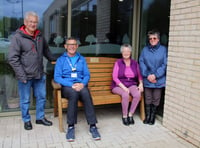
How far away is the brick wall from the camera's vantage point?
2877 millimetres

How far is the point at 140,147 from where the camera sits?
2.86 meters

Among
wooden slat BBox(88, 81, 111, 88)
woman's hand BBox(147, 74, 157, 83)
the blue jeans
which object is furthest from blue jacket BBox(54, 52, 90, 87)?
woman's hand BBox(147, 74, 157, 83)

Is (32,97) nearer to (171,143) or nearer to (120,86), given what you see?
(120,86)

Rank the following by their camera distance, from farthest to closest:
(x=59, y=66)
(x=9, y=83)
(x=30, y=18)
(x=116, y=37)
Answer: (x=116, y=37), (x=9, y=83), (x=59, y=66), (x=30, y=18)

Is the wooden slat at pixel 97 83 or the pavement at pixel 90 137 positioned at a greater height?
the wooden slat at pixel 97 83

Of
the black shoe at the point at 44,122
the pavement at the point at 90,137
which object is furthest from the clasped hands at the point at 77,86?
the black shoe at the point at 44,122

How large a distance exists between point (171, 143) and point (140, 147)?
430mm

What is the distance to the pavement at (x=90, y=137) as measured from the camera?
291 cm

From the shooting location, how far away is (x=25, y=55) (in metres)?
3.09

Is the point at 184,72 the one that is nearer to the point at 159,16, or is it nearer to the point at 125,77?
the point at 125,77

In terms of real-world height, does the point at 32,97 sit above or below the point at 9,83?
below

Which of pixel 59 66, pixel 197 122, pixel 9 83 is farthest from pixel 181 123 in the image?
pixel 9 83

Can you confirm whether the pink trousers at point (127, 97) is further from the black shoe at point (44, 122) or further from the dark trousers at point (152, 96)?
the black shoe at point (44, 122)

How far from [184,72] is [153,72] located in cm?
55
